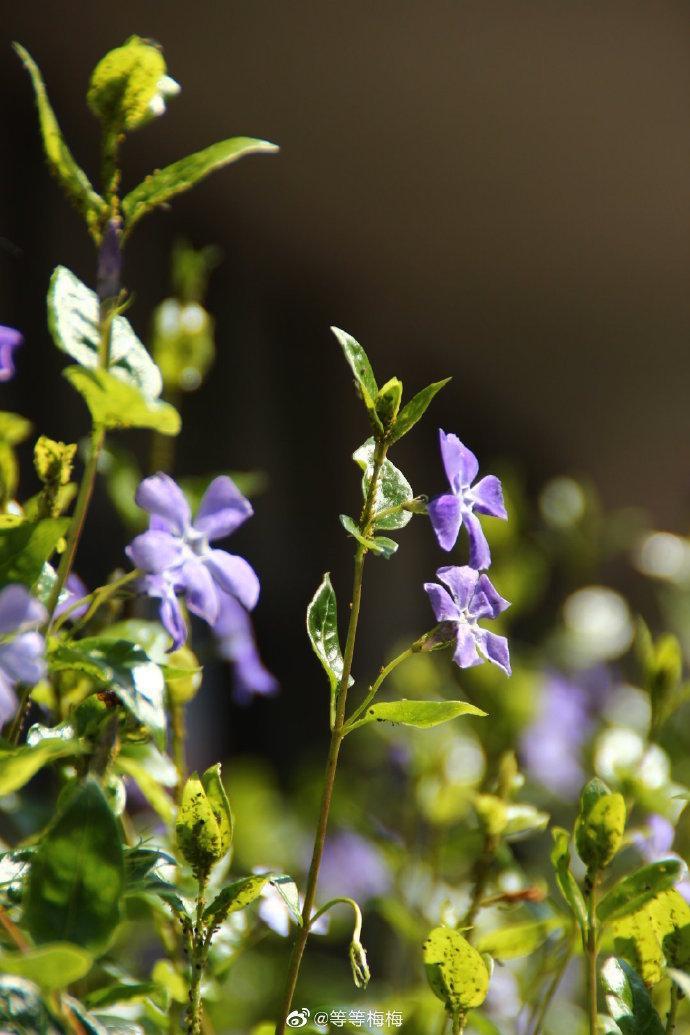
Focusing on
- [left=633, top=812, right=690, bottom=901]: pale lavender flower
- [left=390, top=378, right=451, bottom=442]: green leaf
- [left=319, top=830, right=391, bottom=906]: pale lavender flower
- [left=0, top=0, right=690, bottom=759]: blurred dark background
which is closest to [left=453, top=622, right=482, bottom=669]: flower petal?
[left=390, top=378, right=451, bottom=442]: green leaf

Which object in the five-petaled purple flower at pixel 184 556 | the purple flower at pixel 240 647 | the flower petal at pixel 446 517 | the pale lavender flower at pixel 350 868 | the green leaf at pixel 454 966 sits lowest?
the pale lavender flower at pixel 350 868

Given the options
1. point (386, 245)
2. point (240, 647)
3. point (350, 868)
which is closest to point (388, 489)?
point (240, 647)

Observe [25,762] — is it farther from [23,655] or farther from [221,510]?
[221,510]

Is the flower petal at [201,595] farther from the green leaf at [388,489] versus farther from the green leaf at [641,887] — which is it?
the green leaf at [641,887]

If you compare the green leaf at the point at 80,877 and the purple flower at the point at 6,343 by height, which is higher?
the purple flower at the point at 6,343

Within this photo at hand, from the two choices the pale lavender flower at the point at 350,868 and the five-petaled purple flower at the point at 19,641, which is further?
the pale lavender flower at the point at 350,868

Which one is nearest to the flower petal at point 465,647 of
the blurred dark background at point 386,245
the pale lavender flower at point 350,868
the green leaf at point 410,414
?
the green leaf at point 410,414
